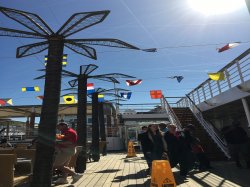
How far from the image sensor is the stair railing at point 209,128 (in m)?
11.1

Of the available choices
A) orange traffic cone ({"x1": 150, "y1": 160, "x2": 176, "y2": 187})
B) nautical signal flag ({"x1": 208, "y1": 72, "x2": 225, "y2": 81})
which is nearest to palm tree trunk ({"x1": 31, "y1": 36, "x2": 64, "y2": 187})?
orange traffic cone ({"x1": 150, "y1": 160, "x2": 176, "y2": 187})

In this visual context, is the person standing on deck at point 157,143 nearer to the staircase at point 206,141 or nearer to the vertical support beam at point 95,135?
the staircase at point 206,141

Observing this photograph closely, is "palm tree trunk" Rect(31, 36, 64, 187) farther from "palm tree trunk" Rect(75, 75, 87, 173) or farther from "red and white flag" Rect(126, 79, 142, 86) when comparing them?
"red and white flag" Rect(126, 79, 142, 86)

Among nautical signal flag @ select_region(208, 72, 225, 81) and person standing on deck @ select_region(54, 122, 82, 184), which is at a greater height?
nautical signal flag @ select_region(208, 72, 225, 81)

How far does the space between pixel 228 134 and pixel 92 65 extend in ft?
17.9

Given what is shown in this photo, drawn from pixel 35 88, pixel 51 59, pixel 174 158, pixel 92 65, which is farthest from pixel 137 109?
pixel 51 59

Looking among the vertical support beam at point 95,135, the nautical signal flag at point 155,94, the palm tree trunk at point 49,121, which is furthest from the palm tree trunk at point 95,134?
the nautical signal flag at point 155,94

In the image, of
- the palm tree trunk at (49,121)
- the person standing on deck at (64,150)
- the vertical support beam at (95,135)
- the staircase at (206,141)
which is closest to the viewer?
the palm tree trunk at (49,121)

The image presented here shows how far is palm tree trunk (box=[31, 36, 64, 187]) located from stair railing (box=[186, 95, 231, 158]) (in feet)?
26.5

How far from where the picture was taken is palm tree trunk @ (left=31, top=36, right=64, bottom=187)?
4.70 metres

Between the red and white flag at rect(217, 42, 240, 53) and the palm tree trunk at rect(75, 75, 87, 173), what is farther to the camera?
the red and white flag at rect(217, 42, 240, 53)

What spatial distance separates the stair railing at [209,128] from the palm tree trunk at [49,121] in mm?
8073

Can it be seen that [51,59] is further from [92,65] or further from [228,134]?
[228,134]

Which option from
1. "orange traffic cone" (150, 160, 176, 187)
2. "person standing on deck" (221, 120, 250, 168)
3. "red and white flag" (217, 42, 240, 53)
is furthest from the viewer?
"red and white flag" (217, 42, 240, 53)
